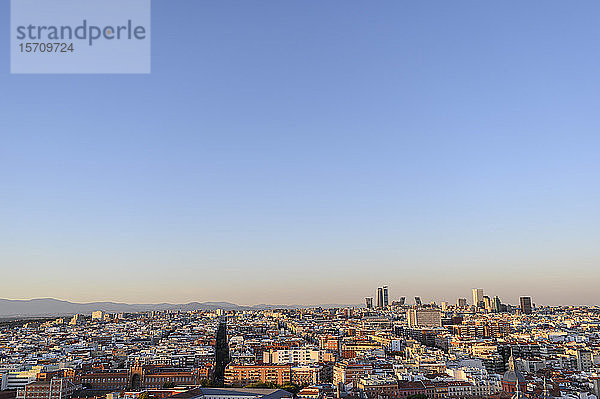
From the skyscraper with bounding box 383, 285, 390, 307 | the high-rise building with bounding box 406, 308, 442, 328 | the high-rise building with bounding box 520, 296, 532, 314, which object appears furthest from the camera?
the skyscraper with bounding box 383, 285, 390, 307

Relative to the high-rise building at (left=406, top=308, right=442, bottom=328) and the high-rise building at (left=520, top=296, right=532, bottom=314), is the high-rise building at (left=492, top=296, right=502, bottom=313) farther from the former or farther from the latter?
the high-rise building at (left=406, top=308, right=442, bottom=328)

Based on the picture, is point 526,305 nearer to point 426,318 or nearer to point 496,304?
point 496,304

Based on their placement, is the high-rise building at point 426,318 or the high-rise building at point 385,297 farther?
the high-rise building at point 385,297

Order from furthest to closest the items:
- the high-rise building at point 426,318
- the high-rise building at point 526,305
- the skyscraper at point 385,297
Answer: the skyscraper at point 385,297 < the high-rise building at point 526,305 < the high-rise building at point 426,318

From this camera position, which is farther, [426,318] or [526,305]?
[526,305]

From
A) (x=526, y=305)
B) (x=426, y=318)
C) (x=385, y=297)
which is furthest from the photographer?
(x=385, y=297)

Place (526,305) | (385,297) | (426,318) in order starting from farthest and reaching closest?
(385,297)
(526,305)
(426,318)

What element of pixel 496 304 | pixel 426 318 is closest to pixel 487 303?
pixel 496 304

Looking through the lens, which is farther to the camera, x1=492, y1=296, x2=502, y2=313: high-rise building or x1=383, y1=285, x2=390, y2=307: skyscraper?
x1=383, y1=285, x2=390, y2=307: skyscraper

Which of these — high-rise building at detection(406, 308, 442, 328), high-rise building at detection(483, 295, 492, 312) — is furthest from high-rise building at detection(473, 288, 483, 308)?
high-rise building at detection(406, 308, 442, 328)

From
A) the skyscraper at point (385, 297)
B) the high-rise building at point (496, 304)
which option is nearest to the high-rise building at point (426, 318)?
the high-rise building at point (496, 304)

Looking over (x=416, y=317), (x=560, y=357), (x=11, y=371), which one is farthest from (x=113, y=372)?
(x=416, y=317)

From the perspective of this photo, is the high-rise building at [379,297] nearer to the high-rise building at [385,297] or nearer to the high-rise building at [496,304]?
the high-rise building at [385,297]
